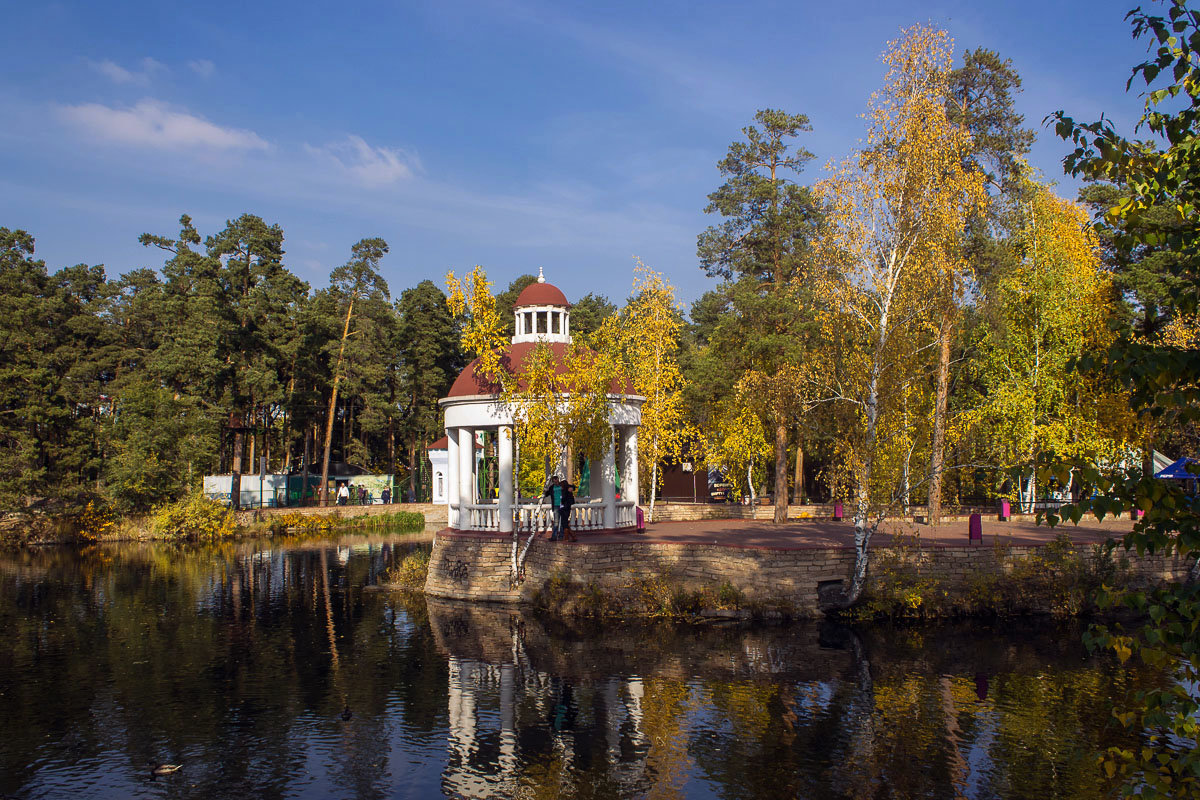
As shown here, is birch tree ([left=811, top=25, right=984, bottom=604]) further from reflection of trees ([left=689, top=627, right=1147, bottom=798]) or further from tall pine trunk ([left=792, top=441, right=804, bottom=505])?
tall pine trunk ([left=792, top=441, right=804, bottom=505])

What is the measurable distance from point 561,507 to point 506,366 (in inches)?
179

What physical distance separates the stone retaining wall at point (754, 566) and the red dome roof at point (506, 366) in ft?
17.1

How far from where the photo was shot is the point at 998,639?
18.2 metres

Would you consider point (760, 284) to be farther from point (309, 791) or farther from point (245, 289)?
point (245, 289)

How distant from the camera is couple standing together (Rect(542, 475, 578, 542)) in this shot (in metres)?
22.2

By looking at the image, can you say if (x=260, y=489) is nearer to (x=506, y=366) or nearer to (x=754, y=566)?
(x=506, y=366)

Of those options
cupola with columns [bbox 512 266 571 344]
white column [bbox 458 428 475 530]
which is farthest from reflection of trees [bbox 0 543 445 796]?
cupola with columns [bbox 512 266 571 344]

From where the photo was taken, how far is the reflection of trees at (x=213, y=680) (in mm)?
11758

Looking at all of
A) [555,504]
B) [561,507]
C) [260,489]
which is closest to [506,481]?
[555,504]

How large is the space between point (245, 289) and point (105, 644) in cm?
3486

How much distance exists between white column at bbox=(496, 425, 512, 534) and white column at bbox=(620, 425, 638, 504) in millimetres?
4545

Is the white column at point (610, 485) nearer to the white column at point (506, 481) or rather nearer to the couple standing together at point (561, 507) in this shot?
the couple standing together at point (561, 507)

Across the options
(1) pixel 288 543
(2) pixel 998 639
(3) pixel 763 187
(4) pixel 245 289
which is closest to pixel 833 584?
(2) pixel 998 639

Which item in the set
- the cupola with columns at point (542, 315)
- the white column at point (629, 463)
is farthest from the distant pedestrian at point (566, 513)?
the cupola with columns at point (542, 315)
